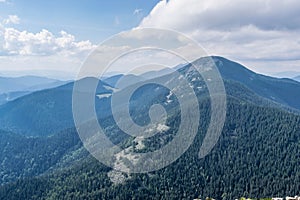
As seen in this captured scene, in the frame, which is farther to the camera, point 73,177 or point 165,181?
point 73,177

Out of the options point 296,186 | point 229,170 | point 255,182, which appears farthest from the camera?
point 229,170

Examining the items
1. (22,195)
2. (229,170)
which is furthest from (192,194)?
(22,195)

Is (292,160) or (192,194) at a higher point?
(292,160)

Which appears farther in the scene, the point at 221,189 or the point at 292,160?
the point at 292,160

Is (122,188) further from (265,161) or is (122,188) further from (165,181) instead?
(265,161)

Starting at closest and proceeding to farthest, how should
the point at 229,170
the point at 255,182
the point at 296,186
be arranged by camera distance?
1. the point at 296,186
2. the point at 255,182
3. the point at 229,170

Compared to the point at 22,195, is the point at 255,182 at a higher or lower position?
higher

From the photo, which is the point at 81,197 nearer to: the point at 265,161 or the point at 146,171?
the point at 146,171

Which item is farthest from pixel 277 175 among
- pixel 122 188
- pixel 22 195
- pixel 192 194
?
pixel 22 195

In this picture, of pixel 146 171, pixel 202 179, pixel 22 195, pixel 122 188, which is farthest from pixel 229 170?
pixel 22 195
